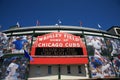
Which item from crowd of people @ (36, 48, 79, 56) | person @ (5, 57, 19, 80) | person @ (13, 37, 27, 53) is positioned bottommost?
person @ (5, 57, 19, 80)

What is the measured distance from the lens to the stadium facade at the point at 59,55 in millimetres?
20078

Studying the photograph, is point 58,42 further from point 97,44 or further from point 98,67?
point 98,67

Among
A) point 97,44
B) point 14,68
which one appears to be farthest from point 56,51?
point 97,44

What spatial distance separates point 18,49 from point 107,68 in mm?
16393

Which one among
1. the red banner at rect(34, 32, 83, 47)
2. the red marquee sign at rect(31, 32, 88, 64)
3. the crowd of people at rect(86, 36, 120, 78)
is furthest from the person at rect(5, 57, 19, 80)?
the crowd of people at rect(86, 36, 120, 78)

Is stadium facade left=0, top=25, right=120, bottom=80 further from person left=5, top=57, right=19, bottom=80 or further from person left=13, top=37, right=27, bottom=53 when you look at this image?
person left=5, top=57, right=19, bottom=80

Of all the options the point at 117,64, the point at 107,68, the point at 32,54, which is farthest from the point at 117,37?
the point at 32,54

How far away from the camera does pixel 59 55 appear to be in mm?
20484

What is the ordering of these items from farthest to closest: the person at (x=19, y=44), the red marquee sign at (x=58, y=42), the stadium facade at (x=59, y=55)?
the person at (x=19, y=44) < the red marquee sign at (x=58, y=42) < the stadium facade at (x=59, y=55)

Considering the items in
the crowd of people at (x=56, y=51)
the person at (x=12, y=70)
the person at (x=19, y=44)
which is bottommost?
the person at (x=12, y=70)

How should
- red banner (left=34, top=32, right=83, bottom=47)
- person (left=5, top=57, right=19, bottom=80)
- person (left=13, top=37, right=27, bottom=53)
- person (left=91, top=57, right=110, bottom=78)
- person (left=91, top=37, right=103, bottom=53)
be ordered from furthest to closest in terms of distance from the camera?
person (left=91, top=37, right=103, bottom=53) < person (left=13, top=37, right=27, bottom=53) < person (left=91, top=57, right=110, bottom=78) < red banner (left=34, top=32, right=83, bottom=47) < person (left=5, top=57, right=19, bottom=80)

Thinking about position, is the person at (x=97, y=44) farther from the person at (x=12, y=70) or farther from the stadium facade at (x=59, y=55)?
the person at (x=12, y=70)

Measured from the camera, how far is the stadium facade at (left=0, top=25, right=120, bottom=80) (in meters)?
20.1

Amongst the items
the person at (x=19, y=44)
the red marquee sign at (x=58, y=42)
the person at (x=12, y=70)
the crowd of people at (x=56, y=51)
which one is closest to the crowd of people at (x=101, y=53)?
the red marquee sign at (x=58, y=42)
